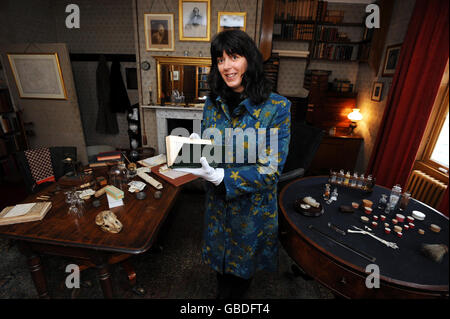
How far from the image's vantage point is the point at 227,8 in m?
3.21

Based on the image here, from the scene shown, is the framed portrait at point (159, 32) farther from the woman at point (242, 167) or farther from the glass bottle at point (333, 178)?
the glass bottle at point (333, 178)

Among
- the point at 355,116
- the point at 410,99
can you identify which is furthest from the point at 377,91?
the point at 410,99

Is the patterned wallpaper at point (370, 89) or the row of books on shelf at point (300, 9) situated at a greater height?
the row of books on shelf at point (300, 9)

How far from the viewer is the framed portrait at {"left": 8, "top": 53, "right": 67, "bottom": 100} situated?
140 inches

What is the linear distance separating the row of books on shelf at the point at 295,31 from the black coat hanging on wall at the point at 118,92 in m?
3.25

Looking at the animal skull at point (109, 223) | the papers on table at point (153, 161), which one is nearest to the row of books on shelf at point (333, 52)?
the papers on table at point (153, 161)

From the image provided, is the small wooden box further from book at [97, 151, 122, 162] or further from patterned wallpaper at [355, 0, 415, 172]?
patterned wallpaper at [355, 0, 415, 172]

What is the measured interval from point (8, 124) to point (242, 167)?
14.1 feet

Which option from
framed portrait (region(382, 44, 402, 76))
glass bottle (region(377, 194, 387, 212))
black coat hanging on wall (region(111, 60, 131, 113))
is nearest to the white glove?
glass bottle (region(377, 194, 387, 212))

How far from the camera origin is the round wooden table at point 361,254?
844mm

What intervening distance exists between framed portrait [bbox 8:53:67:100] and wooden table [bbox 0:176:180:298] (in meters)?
3.06

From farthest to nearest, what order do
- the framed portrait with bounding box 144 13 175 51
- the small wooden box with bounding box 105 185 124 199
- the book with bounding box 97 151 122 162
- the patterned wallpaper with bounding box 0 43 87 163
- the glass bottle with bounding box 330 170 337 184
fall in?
the patterned wallpaper with bounding box 0 43 87 163 → the framed portrait with bounding box 144 13 175 51 → the book with bounding box 97 151 122 162 → the glass bottle with bounding box 330 170 337 184 → the small wooden box with bounding box 105 185 124 199

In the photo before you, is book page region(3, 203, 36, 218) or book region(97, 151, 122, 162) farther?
book region(97, 151, 122, 162)

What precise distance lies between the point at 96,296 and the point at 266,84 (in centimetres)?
204
